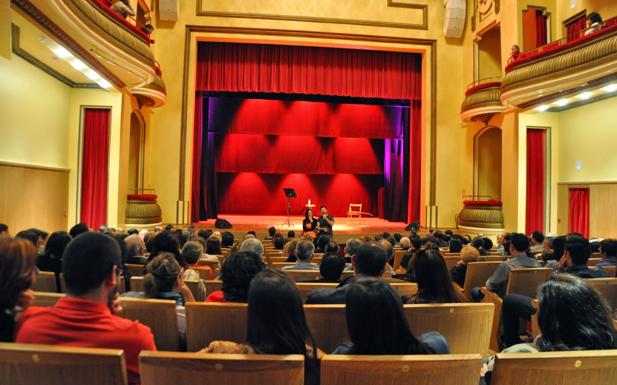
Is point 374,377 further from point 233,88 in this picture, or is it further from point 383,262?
point 233,88

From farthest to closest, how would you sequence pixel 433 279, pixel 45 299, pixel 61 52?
1. pixel 61 52
2. pixel 433 279
3. pixel 45 299

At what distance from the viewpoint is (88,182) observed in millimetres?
10367

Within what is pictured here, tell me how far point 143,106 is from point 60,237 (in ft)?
29.5

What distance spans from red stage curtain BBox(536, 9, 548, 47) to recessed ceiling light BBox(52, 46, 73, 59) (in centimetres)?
1098

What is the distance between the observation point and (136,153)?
1262 cm

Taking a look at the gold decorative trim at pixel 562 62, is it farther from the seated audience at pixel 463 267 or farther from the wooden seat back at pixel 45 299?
the wooden seat back at pixel 45 299

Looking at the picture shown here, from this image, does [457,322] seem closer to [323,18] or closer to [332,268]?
[332,268]

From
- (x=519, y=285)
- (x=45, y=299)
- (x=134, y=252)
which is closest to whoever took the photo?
(x=45, y=299)

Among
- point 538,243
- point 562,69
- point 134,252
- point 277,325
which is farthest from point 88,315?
point 562,69

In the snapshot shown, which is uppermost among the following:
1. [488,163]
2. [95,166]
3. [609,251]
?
[488,163]

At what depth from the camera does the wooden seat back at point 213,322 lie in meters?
2.09

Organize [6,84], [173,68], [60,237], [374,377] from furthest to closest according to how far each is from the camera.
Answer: [173,68], [6,84], [60,237], [374,377]

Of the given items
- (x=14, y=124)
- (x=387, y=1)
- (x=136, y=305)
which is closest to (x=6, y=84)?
(x=14, y=124)

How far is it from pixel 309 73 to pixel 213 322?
12.0 meters
